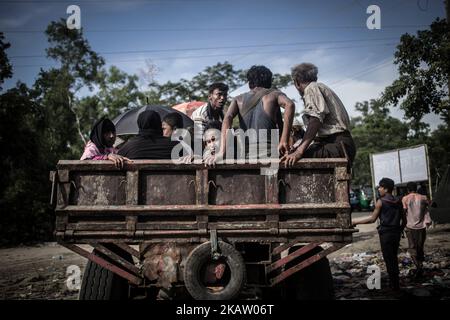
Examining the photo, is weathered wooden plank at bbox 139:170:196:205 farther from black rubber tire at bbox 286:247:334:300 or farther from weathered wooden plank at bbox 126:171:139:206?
black rubber tire at bbox 286:247:334:300

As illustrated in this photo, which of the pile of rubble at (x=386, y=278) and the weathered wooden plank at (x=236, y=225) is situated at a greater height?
the weathered wooden plank at (x=236, y=225)

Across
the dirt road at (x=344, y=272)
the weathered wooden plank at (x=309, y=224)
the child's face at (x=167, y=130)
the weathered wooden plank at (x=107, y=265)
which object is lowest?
the dirt road at (x=344, y=272)

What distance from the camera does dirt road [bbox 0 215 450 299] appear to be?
5.62 m

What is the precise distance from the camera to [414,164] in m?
12.9

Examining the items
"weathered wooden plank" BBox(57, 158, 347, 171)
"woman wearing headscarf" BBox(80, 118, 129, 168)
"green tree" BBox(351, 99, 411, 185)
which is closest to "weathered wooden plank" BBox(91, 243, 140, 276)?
"weathered wooden plank" BBox(57, 158, 347, 171)

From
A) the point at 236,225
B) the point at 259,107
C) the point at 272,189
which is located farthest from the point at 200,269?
the point at 259,107

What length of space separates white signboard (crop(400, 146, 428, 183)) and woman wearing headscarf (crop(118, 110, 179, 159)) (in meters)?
11.1

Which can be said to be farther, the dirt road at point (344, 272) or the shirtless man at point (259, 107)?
the dirt road at point (344, 272)

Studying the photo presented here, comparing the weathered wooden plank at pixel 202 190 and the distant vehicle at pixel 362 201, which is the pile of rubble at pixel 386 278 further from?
the distant vehicle at pixel 362 201

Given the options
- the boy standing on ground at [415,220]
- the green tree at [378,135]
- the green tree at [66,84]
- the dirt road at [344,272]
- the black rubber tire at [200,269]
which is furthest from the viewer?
the green tree at [378,135]

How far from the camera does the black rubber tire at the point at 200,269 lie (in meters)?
3.07

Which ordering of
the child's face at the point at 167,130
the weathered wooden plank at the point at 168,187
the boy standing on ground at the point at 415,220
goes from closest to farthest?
the weathered wooden plank at the point at 168,187 → the child's face at the point at 167,130 → the boy standing on ground at the point at 415,220

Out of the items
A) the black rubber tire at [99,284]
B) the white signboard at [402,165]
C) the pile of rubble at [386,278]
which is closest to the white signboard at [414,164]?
the white signboard at [402,165]

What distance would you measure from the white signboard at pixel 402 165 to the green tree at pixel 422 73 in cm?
193
